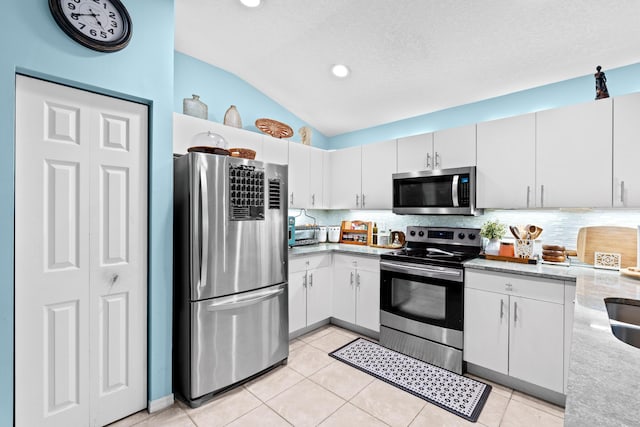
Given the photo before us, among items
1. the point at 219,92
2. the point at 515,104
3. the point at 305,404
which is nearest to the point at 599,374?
the point at 305,404

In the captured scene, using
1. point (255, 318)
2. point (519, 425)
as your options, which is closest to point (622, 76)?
point (519, 425)

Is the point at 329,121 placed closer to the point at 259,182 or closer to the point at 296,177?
the point at 296,177

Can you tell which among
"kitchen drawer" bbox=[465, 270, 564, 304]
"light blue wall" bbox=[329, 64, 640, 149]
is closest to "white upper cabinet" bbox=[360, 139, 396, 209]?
"light blue wall" bbox=[329, 64, 640, 149]

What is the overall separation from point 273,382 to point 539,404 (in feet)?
6.39

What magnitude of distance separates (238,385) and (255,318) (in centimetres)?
52

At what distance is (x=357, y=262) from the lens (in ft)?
10.4

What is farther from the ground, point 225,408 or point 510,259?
point 510,259

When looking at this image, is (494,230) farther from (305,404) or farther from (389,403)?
(305,404)

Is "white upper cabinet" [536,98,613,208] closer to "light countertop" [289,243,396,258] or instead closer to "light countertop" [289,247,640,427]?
"light countertop" [289,247,640,427]

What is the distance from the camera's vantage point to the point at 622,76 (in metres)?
2.35

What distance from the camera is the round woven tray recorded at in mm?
3240

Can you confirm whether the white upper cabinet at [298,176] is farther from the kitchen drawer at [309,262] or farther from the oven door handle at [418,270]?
the oven door handle at [418,270]

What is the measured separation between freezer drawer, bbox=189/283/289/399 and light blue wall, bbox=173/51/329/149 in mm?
1916

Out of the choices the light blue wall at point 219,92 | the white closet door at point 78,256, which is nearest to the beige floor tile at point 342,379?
the white closet door at point 78,256
